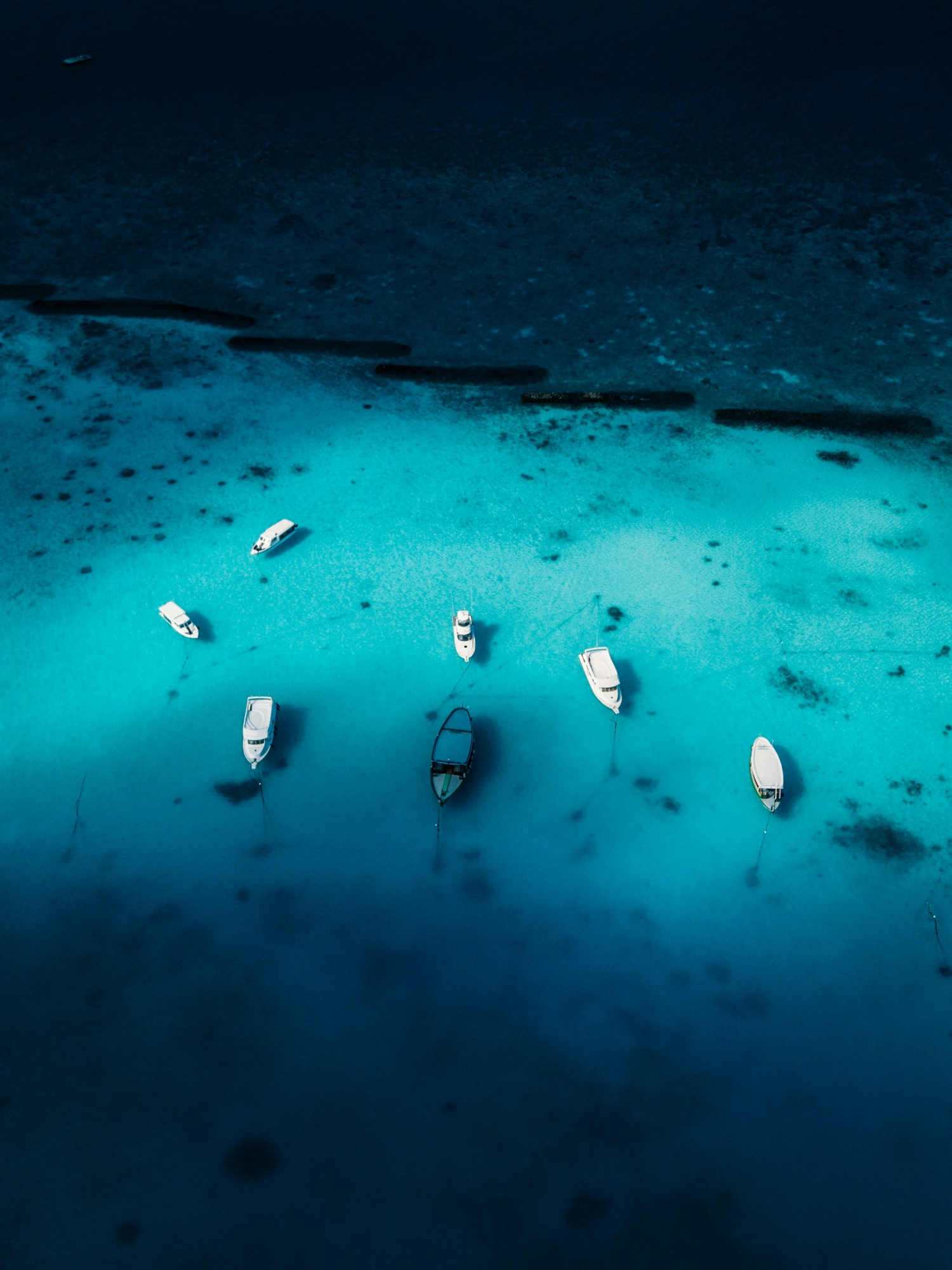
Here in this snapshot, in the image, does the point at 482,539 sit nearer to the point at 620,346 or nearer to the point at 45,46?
the point at 620,346

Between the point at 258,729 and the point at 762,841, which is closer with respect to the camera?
the point at 762,841

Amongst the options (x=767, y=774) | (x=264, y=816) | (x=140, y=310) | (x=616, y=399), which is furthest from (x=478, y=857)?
(x=140, y=310)

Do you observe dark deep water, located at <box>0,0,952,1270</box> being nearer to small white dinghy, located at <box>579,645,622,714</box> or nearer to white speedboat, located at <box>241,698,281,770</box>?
small white dinghy, located at <box>579,645,622,714</box>

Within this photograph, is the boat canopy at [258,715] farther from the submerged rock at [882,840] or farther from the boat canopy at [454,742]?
the submerged rock at [882,840]

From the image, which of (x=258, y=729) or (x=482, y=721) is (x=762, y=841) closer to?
(x=482, y=721)

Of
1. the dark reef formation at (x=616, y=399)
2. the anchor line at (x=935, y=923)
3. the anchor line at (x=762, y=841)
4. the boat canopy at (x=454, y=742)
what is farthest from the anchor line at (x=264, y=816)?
the dark reef formation at (x=616, y=399)

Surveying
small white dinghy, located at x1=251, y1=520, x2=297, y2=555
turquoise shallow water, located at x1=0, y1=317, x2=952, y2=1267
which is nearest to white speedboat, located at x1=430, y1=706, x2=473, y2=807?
turquoise shallow water, located at x1=0, y1=317, x2=952, y2=1267

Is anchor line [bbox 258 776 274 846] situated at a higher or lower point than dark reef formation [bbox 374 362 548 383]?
lower

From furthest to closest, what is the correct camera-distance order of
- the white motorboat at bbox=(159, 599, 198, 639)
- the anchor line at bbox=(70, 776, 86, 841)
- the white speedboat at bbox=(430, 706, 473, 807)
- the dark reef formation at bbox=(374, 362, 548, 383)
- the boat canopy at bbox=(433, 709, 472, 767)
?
the dark reef formation at bbox=(374, 362, 548, 383) → the white motorboat at bbox=(159, 599, 198, 639) → the boat canopy at bbox=(433, 709, 472, 767) → the white speedboat at bbox=(430, 706, 473, 807) → the anchor line at bbox=(70, 776, 86, 841)
